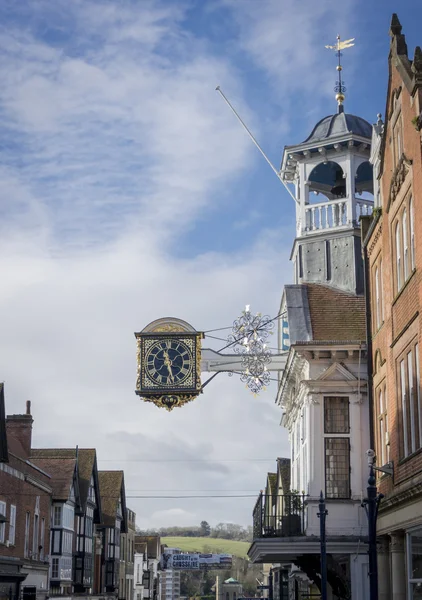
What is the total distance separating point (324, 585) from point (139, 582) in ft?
268

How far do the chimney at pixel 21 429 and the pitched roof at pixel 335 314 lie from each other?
27605 millimetres

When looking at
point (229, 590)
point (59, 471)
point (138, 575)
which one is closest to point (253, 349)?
point (59, 471)

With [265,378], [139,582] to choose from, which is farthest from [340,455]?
[139,582]

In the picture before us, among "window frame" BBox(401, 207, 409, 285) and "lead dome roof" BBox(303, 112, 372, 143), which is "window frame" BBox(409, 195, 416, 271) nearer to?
Answer: "window frame" BBox(401, 207, 409, 285)

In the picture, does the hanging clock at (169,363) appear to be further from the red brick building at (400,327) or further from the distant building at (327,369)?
the red brick building at (400,327)

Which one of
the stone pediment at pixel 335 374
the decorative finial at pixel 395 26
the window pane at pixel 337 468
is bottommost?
the window pane at pixel 337 468

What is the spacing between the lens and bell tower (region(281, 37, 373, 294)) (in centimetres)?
2959

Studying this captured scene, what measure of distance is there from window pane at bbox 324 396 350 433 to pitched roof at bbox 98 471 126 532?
51.0 m

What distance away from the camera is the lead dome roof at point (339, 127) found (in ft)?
99.7

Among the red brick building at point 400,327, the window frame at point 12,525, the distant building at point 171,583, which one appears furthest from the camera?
the distant building at point 171,583

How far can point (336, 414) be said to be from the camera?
80.6 feet

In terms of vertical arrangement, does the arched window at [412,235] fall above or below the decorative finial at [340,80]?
below

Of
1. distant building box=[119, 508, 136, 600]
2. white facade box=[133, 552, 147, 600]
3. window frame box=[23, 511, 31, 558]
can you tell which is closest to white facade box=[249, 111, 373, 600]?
window frame box=[23, 511, 31, 558]

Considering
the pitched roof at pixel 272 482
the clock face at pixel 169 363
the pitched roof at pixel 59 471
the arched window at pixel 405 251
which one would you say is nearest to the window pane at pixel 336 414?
the clock face at pixel 169 363
